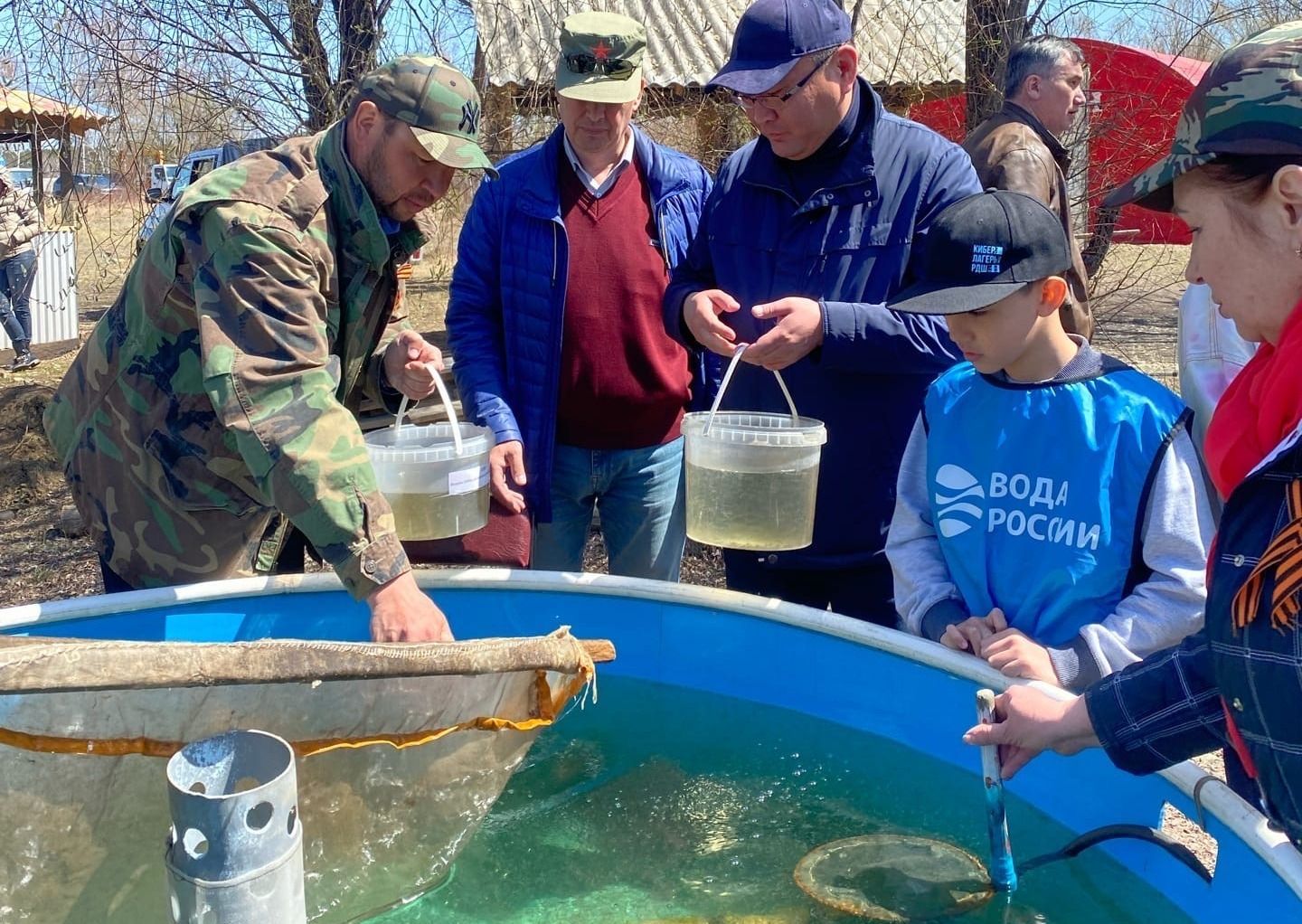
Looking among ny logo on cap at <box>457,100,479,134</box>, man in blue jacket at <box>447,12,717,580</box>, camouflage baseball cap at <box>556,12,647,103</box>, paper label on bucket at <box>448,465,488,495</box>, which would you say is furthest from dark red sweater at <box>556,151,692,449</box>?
ny logo on cap at <box>457,100,479,134</box>

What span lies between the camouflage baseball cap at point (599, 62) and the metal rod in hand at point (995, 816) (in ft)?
6.07

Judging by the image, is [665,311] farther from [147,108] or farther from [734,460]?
[147,108]

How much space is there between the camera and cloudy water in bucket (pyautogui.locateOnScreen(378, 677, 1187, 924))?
1978mm

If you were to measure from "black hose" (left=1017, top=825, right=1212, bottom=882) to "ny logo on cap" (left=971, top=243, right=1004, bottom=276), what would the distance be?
3.12 ft

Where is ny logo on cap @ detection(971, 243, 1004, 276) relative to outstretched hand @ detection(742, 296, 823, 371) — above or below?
above

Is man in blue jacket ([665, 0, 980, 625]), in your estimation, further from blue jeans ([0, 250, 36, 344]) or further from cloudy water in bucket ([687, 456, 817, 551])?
blue jeans ([0, 250, 36, 344])

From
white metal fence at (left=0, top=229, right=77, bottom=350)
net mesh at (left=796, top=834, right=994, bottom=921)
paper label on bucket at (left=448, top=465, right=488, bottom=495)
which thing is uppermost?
paper label on bucket at (left=448, top=465, right=488, bottom=495)

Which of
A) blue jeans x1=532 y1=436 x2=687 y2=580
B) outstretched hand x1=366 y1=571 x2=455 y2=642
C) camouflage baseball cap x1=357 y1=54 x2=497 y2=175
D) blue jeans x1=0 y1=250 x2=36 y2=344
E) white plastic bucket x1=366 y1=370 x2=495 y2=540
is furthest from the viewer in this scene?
blue jeans x1=0 y1=250 x2=36 y2=344

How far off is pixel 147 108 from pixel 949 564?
4.81 m

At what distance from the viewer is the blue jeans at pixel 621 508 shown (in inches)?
126

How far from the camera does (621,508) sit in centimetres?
330

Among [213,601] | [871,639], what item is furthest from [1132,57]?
[213,601]

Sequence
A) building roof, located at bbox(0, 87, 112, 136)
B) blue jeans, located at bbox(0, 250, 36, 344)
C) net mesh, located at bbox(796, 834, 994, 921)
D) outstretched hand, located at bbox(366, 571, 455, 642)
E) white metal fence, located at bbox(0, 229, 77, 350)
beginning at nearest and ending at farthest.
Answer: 1. net mesh, located at bbox(796, 834, 994, 921)
2. outstretched hand, located at bbox(366, 571, 455, 642)
3. building roof, located at bbox(0, 87, 112, 136)
4. blue jeans, located at bbox(0, 250, 36, 344)
5. white metal fence, located at bbox(0, 229, 77, 350)

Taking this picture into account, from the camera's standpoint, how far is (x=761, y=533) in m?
2.58
